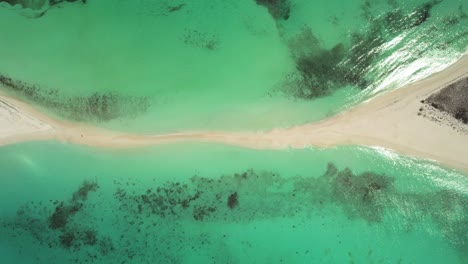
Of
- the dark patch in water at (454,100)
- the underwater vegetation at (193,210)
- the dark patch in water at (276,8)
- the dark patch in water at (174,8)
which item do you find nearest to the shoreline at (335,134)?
the dark patch in water at (454,100)

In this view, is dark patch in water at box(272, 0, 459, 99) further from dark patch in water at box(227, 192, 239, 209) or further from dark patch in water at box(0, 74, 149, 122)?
dark patch in water at box(0, 74, 149, 122)

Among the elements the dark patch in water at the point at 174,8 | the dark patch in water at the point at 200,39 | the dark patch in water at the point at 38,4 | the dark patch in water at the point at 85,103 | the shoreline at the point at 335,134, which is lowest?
the shoreline at the point at 335,134

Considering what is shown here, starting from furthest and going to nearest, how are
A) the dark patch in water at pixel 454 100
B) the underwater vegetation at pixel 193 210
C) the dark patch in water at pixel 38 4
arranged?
the dark patch in water at pixel 38 4, the dark patch in water at pixel 454 100, the underwater vegetation at pixel 193 210

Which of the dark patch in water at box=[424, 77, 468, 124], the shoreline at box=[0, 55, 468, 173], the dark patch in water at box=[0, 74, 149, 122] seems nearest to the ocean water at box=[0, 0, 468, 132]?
the dark patch in water at box=[0, 74, 149, 122]

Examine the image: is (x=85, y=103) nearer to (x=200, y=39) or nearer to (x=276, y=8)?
(x=200, y=39)

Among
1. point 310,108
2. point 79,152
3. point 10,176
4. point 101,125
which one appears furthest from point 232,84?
point 10,176

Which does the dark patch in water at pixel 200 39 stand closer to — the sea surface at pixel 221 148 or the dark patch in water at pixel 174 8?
the sea surface at pixel 221 148

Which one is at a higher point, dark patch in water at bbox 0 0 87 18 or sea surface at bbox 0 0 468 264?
dark patch in water at bbox 0 0 87 18
